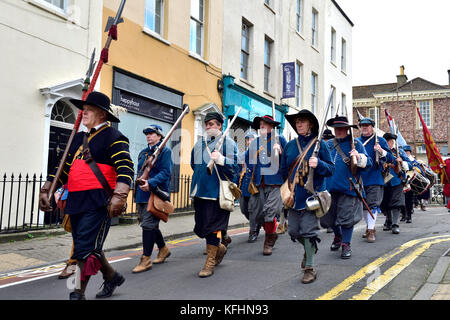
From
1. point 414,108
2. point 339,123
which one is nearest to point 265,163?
point 339,123

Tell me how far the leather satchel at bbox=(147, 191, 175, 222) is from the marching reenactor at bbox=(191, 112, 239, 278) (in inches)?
14.9

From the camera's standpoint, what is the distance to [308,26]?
918 inches

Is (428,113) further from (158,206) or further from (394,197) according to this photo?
(158,206)

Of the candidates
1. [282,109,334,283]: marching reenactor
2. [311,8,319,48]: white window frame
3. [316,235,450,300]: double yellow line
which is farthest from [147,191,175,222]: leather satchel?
[311,8,319,48]: white window frame

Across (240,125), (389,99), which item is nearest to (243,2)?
(240,125)

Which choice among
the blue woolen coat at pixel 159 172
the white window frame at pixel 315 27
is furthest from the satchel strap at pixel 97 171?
the white window frame at pixel 315 27

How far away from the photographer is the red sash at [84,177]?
153 inches

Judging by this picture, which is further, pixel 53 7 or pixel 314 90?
pixel 314 90

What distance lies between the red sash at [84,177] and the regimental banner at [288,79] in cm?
1655

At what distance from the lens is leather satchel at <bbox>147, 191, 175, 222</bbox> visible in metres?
5.45

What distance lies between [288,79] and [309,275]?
16.2 meters

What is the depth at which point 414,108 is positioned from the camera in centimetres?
4266

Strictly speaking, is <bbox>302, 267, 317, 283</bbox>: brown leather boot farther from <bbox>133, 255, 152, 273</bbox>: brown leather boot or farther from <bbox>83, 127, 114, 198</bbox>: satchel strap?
<bbox>83, 127, 114, 198</bbox>: satchel strap
